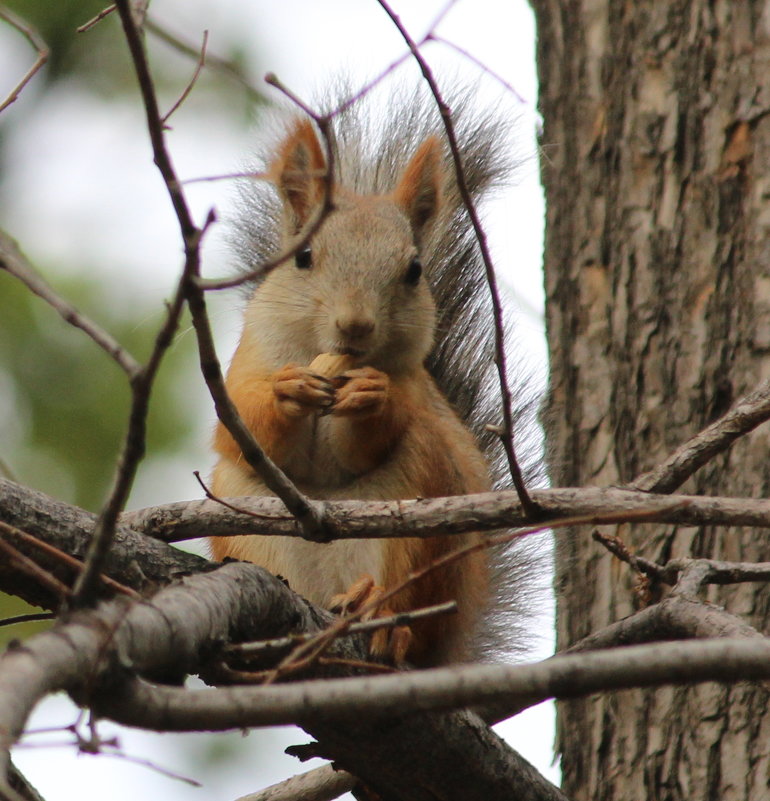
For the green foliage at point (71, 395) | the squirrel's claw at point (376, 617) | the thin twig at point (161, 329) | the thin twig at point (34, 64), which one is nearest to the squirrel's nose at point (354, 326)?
the squirrel's claw at point (376, 617)

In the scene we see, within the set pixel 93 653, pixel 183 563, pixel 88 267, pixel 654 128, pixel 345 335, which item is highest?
pixel 88 267

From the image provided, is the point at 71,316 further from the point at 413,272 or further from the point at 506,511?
the point at 413,272

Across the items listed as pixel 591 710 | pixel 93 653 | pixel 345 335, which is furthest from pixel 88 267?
pixel 93 653

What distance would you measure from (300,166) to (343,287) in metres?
0.48

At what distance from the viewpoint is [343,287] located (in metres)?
2.58

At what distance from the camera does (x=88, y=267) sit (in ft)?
15.6

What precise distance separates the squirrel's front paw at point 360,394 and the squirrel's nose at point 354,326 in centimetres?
7

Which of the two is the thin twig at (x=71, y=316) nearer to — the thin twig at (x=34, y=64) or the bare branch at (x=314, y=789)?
the thin twig at (x=34, y=64)

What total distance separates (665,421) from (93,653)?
6.35 feet

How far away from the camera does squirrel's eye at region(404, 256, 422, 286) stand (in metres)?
2.71

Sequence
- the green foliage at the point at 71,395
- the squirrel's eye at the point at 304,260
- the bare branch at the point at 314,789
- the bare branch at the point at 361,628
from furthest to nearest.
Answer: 1. the green foliage at the point at 71,395
2. the squirrel's eye at the point at 304,260
3. the bare branch at the point at 314,789
4. the bare branch at the point at 361,628

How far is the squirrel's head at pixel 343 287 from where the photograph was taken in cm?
251

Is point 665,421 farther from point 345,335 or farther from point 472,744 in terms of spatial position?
point 472,744

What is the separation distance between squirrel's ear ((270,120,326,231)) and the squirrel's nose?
1.66 ft
